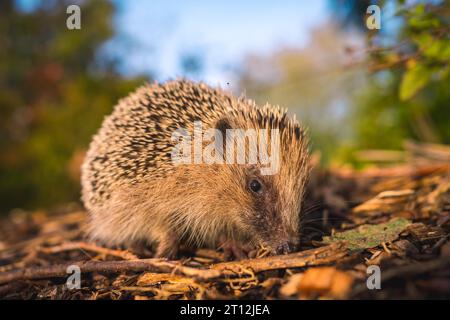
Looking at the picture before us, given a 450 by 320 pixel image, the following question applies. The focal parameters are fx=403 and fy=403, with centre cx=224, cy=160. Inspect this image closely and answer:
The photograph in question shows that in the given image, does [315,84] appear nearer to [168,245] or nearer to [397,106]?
[397,106]

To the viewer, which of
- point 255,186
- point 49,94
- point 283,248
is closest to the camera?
point 283,248

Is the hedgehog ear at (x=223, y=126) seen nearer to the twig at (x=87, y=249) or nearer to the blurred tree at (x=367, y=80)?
the blurred tree at (x=367, y=80)

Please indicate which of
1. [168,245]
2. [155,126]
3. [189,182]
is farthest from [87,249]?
[155,126]

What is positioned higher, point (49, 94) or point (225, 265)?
point (49, 94)

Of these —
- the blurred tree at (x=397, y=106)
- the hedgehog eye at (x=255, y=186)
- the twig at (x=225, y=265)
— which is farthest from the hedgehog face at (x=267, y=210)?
the blurred tree at (x=397, y=106)

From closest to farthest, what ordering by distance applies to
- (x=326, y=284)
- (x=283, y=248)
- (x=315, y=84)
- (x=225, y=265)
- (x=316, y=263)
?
(x=326, y=284) < (x=316, y=263) < (x=225, y=265) < (x=283, y=248) < (x=315, y=84)

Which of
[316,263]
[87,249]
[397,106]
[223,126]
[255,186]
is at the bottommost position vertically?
[87,249]
